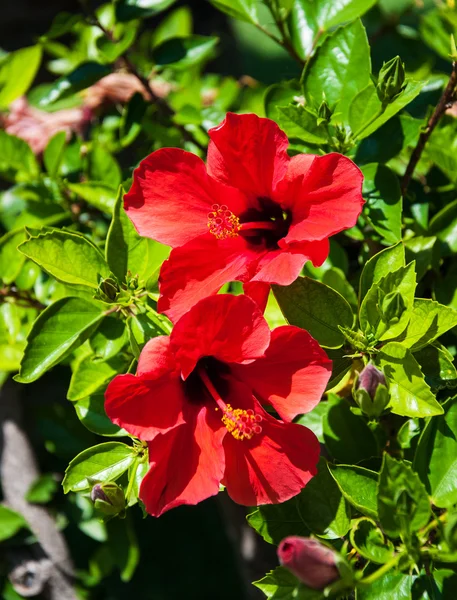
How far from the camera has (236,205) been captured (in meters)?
1.24

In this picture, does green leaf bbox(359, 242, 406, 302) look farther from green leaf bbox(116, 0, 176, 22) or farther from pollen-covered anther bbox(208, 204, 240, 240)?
green leaf bbox(116, 0, 176, 22)

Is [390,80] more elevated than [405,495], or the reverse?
[390,80]

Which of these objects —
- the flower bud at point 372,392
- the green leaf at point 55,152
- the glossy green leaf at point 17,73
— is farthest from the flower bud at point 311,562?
the glossy green leaf at point 17,73

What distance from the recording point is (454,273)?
1396 millimetres

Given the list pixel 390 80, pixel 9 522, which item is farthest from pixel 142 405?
pixel 9 522

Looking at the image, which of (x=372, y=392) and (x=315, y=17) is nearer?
(x=372, y=392)

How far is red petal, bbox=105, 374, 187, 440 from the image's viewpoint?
104cm

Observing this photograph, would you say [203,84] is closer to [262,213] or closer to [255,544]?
[262,213]

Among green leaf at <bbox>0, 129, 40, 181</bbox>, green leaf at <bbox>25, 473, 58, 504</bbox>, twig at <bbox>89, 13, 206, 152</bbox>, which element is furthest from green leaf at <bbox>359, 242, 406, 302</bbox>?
green leaf at <bbox>25, 473, 58, 504</bbox>

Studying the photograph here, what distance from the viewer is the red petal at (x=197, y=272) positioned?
1.11 metres

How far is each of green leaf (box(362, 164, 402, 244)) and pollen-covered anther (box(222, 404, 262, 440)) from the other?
0.43 meters

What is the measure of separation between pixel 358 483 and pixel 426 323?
29 centimetres

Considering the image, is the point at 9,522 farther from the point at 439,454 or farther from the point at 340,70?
the point at 340,70

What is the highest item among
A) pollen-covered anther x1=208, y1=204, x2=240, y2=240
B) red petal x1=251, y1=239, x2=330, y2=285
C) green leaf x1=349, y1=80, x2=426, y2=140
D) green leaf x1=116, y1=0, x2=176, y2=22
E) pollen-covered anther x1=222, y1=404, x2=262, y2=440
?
green leaf x1=116, y1=0, x2=176, y2=22
